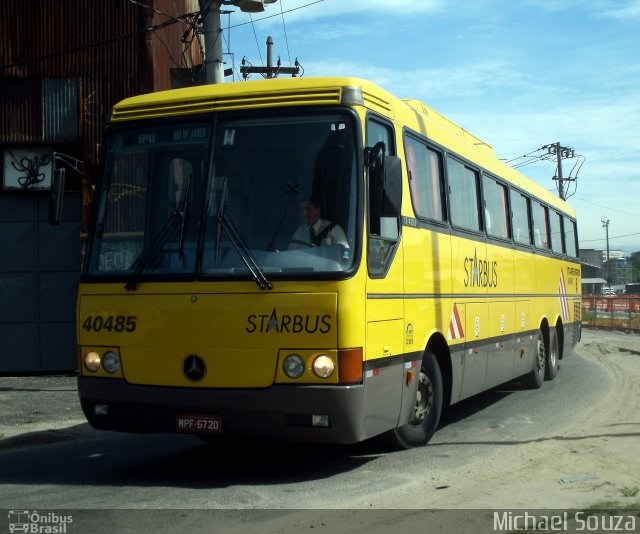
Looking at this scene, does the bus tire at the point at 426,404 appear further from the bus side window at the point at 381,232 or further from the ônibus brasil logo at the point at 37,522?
the ônibus brasil logo at the point at 37,522

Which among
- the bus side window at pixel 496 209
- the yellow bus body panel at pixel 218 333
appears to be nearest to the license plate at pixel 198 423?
the yellow bus body panel at pixel 218 333

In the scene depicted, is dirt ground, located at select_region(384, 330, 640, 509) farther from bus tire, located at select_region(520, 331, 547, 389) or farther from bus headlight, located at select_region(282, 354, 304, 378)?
bus tire, located at select_region(520, 331, 547, 389)

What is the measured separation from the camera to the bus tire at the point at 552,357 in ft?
51.4

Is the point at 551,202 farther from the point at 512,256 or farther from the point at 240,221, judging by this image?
the point at 240,221

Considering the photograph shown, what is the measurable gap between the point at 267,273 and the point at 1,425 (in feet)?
17.2

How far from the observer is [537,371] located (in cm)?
1487

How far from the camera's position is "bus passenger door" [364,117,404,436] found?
7.44 m

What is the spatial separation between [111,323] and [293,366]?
176 cm

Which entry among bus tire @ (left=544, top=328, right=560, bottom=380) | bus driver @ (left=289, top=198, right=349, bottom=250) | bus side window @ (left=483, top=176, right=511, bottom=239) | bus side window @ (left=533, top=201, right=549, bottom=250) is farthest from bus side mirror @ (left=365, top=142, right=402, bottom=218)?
bus tire @ (left=544, top=328, right=560, bottom=380)

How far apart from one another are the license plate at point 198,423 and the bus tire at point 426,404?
2252mm

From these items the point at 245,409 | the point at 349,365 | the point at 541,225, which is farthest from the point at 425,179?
the point at 541,225

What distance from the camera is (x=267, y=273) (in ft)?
23.8

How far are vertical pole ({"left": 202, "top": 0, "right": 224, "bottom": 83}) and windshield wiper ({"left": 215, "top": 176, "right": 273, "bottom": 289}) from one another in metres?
7.47

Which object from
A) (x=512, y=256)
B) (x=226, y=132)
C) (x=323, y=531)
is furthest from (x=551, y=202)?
(x=323, y=531)
